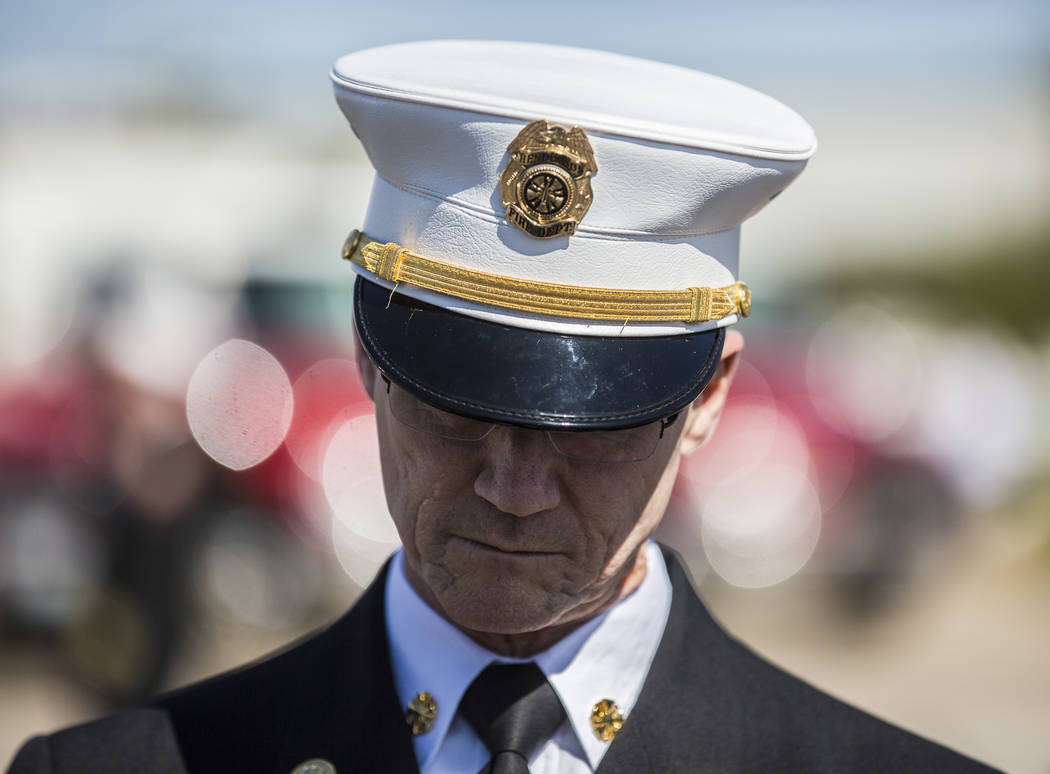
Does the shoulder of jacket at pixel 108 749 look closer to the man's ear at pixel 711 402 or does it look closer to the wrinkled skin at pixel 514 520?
the wrinkled skin at pixel 514 520

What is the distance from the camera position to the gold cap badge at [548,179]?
1.52 metres

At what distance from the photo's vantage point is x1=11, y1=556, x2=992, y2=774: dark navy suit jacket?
1.73m

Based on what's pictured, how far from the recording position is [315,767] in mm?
1744

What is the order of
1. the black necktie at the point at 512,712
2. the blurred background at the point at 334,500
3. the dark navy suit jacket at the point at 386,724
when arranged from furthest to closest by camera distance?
the blurred background at the point at 334,500 < the dark navy suit jacket at the point at 386,724 < the black necktie at the point at 512,712

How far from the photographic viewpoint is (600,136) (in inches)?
60.3

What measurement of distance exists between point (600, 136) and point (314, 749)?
1.00m

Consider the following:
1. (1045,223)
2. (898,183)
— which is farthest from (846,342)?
(898,183)

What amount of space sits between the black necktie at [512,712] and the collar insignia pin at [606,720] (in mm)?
50

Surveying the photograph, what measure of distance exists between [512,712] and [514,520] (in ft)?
1.00

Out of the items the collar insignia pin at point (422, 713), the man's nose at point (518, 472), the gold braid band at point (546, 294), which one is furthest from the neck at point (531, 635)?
the gold braid band at point (546, 294)

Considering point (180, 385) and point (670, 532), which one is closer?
point (180, 385)

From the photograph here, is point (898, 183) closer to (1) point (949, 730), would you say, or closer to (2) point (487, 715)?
(1) point (949, 730)

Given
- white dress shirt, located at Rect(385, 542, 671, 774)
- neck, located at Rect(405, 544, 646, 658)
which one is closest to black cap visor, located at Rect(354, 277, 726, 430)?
neck, located at Rect(405, 544, 646, 658)

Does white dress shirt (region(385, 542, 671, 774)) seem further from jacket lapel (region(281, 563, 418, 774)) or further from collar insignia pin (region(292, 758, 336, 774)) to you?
collar insignia pin (region(292, 758, 336, 774))
